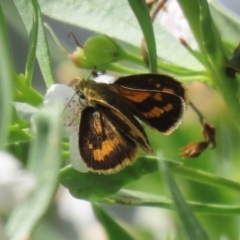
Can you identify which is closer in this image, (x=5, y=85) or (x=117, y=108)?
(x=5, y=85)

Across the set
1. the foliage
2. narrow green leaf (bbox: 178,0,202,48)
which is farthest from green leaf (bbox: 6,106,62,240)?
narrow green leaf (bbox: 178,0,202,48)

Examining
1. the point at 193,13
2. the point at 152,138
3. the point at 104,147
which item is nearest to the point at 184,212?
the point at 104,147

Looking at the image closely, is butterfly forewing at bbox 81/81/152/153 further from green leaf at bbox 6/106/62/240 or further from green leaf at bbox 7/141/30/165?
green leaf at bbox 6/106/62/240

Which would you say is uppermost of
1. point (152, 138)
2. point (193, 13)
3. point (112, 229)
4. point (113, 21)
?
point (193, 13)

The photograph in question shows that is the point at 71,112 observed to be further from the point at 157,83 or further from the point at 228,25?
the point at 228,25

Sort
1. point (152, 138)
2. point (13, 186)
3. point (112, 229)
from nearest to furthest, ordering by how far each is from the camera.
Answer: point (13, 186) → point (112, 229) → point (152, 138)

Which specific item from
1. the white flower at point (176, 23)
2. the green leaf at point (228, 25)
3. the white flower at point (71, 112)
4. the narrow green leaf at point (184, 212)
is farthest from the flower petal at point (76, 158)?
the green leaf at point (228, 25)

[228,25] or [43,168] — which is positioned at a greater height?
[43,168]
